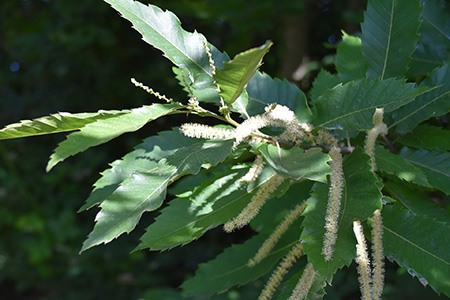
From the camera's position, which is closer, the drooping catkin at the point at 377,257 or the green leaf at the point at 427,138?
the drooping catkin at the point at 377,257

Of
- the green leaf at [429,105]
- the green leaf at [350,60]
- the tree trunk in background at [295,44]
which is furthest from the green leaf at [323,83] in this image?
the tree trunk in background at [295,44]

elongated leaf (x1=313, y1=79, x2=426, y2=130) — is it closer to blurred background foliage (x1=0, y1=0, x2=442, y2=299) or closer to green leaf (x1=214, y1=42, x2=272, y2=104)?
green leaf (x1=214, y1=42, x2=272, y2=104)

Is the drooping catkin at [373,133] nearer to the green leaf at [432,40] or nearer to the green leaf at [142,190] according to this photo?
the green leaf at [142,190]

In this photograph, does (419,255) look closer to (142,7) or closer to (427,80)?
(427,80)

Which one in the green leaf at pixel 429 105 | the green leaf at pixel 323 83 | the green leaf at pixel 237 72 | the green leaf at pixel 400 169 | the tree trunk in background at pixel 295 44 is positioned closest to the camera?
the green leaf at pixel 237 72

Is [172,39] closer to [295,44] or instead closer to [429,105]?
[429,105]

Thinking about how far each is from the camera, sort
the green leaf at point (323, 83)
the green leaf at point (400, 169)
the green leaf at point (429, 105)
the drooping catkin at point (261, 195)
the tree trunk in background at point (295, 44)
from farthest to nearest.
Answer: the tree trunk in background at point (295, 44) → the green leaf at point (323, 83) → the green leaf at point (429, 105) → the green leaf at point (400, 169) → the drooping catkin at point (261, 195)
